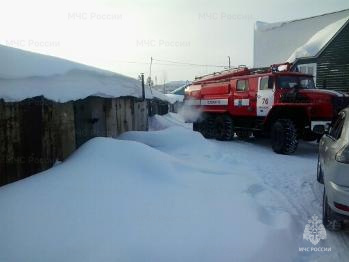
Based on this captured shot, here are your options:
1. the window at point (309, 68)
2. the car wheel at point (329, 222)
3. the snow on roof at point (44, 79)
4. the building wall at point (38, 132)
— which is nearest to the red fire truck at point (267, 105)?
the snow on roof at point (44, 79)

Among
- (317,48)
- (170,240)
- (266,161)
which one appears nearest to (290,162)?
(266,161)

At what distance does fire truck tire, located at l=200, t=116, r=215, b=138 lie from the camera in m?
14.3

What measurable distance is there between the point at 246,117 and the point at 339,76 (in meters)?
7.85

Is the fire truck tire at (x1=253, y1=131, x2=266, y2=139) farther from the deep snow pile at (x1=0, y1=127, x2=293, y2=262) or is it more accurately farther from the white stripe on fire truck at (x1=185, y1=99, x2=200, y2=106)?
the deep snow pile at (x1=0, y1=127, x2=293, y2=262)

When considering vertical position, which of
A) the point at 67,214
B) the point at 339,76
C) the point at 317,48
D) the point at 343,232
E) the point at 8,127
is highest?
the point at 317,48

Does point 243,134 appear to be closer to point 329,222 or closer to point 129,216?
point 329,222

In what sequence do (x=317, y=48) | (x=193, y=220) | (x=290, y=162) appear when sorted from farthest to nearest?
(x=317, y=48), (x=290, y=162), (x=193, y=220)

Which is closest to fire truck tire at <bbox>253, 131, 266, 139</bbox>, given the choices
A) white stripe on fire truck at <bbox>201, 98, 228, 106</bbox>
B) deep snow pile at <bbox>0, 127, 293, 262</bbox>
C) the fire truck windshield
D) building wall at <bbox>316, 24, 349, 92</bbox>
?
white stripe on fire truck at <bbox>201, 98, 228, 106</bbox>

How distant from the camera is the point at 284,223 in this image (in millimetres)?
4629

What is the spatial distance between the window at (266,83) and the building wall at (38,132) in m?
5.13

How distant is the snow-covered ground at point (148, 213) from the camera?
3.66m

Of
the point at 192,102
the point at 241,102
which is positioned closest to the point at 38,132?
the point at 241,102

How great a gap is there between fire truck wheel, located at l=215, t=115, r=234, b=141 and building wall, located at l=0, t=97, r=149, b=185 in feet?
18.3

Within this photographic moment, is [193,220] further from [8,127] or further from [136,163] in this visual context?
[8,127]
